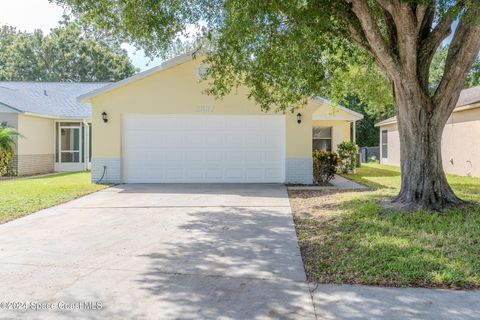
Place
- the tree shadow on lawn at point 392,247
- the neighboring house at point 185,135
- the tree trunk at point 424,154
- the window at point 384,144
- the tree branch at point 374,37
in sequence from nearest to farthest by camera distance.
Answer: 1. the tree shadow on lawn at point 392,247
2. the tree branch at point 374,37
3. the tree trunk at point 424,154
4. the neighboring house at point 185,135
5. the window at point 384,144

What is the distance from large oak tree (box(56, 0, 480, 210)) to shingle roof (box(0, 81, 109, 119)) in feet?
35.3

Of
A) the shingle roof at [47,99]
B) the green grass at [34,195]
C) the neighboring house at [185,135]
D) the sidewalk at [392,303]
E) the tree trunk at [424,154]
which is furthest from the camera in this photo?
the shingle roof at [47,99]

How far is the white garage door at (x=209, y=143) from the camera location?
1330cm

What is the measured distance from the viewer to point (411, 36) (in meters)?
7.24

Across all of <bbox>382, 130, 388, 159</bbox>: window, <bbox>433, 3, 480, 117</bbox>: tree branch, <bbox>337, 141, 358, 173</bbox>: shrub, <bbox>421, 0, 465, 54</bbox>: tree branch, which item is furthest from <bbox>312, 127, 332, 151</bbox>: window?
<bbox>433, 3, 480, 117</bbox>: tree branch

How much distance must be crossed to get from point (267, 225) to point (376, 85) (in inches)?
426

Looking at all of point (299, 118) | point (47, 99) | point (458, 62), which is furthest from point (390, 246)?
point (47, 99)

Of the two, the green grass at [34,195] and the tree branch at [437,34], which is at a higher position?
the tree branch at [437,34]

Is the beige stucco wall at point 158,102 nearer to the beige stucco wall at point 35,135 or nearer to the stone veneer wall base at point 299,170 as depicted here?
the stone veneer wall base at point 299,170

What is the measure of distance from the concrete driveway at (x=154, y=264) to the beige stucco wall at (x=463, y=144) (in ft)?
34.5

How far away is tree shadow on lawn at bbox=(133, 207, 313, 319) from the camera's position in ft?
12.2

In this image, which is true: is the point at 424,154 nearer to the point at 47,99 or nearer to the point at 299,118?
the point at 299,118

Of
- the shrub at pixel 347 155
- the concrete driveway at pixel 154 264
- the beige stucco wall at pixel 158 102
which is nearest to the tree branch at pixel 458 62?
the concrete driveway at pixel 154 264

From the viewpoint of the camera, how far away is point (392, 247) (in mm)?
5383
